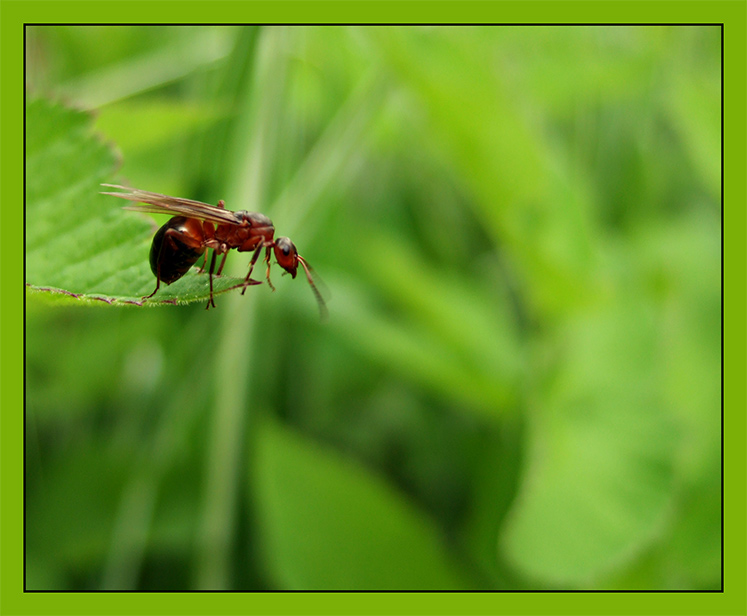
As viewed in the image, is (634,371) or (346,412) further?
(346,412)

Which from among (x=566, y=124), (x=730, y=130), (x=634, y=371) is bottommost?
(x=634, y=371)

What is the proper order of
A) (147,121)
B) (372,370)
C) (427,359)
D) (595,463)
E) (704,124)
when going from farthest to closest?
1. (372,370)
2. (704,124)
3. (427,359)
4. (595,463)
5. (147,121)

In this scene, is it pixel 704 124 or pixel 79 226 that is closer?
pixel 79 226

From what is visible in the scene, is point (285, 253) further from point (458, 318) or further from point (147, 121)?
point (458, 318)

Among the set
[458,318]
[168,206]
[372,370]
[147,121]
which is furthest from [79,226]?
[372,370]

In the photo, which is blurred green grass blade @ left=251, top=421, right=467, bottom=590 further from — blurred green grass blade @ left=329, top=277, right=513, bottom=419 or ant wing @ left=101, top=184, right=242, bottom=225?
ant wing @ left=101, top=184, right=242, bottom=225

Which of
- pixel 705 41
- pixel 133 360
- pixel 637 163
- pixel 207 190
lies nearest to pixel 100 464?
pixel 133 360

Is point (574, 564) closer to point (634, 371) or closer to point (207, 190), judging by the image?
point (634, 371)
